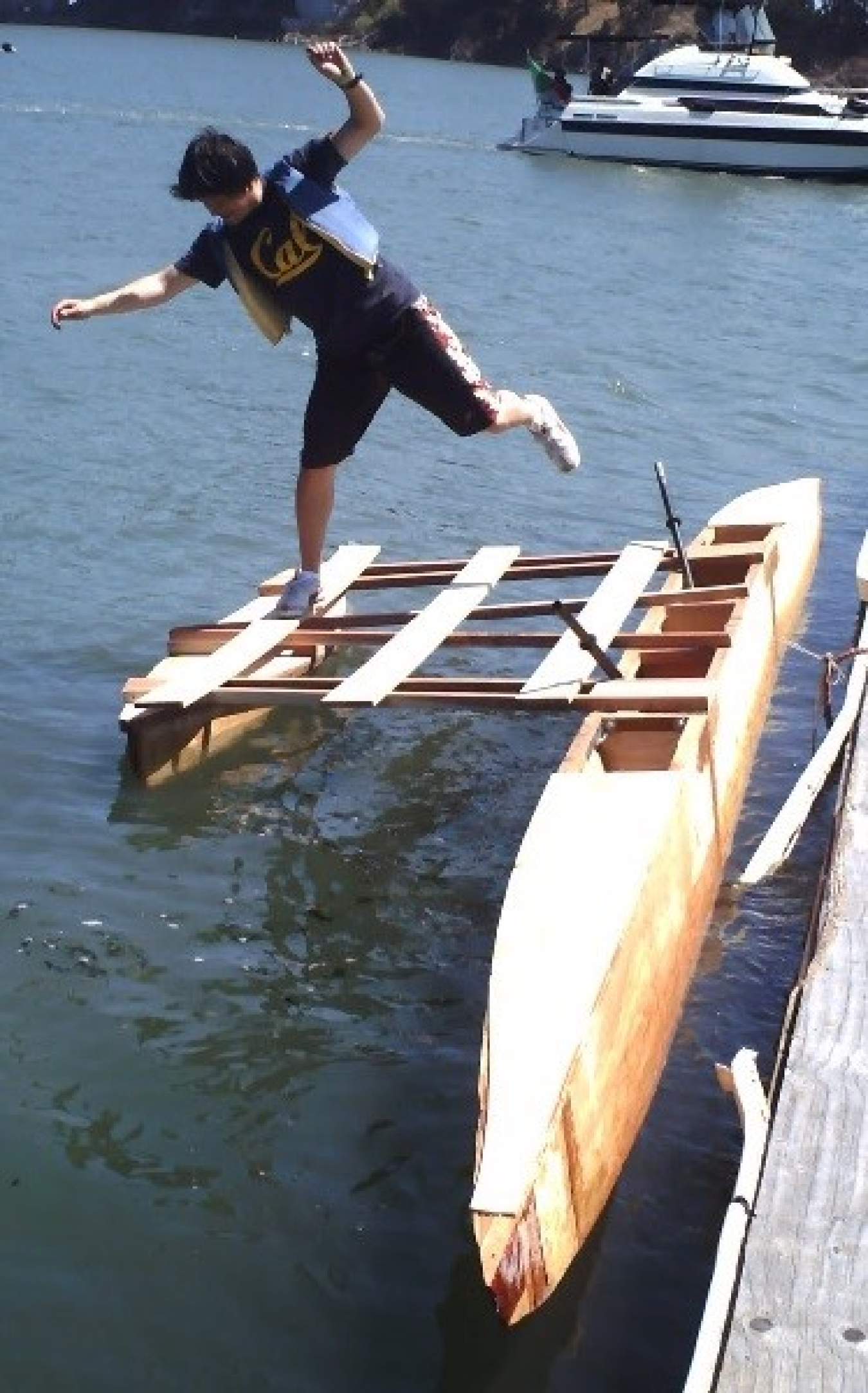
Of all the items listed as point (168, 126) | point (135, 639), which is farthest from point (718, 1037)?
point (168, 126)

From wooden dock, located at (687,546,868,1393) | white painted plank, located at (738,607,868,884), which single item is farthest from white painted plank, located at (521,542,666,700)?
wooden dock, located at (687,546,868,1393)

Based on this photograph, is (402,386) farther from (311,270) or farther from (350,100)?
(350,100)

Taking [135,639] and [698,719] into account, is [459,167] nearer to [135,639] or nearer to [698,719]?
[135,639]

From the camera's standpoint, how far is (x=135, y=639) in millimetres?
9523

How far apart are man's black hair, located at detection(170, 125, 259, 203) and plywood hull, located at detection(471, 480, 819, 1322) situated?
2206 mm

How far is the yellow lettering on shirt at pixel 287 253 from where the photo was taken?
7.46 m

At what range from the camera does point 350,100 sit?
7.22 m

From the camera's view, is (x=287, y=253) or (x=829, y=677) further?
(x=829, y=677)

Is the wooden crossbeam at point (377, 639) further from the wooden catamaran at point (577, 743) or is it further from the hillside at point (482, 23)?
the hillside at point (482, 23)

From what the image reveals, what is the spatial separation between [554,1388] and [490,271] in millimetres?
18372

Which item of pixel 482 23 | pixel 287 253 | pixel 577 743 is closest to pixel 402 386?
pixel 287 253

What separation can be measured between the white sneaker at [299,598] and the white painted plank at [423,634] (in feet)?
1.52

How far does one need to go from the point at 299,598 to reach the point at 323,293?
4.30ft

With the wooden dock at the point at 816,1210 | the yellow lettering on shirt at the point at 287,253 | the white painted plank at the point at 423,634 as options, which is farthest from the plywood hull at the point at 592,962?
the yellow lettering on shirt at the point at 287,253
